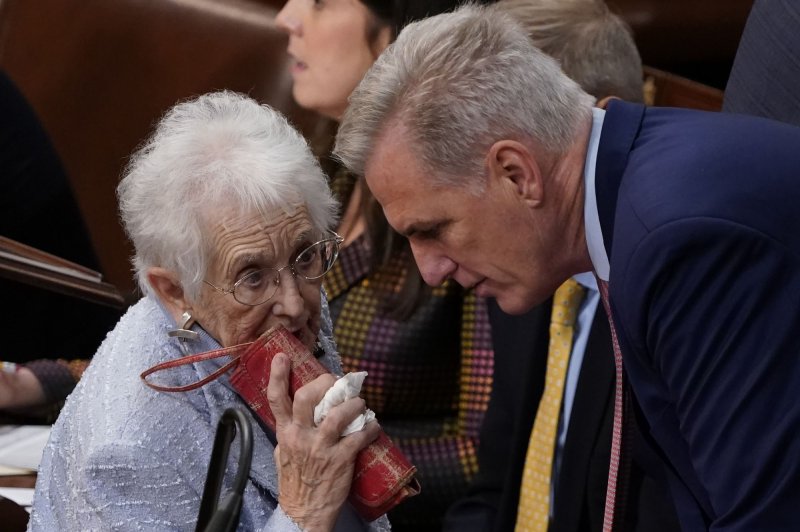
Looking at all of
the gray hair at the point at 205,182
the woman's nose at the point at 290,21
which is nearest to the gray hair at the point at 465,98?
the gray hair at the point at 205,182

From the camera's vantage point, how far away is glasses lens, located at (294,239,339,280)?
1.91 m

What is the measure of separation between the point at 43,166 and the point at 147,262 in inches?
58.0

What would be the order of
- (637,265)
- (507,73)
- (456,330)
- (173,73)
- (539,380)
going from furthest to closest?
(173,73) < (456,330) < (539,380) < (507,73) < (637,265)

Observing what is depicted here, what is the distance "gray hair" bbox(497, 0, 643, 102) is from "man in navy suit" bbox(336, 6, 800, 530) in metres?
0.70

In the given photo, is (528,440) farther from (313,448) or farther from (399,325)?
(313,448)

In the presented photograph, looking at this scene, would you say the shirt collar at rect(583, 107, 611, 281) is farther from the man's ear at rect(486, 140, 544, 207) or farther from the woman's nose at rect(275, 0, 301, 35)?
the woman's nose at rect(275, 0, 301, 35)

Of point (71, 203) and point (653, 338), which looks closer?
point (653, 338)

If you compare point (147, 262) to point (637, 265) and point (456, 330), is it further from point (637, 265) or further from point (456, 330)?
point (456, 330)

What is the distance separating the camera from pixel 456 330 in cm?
278

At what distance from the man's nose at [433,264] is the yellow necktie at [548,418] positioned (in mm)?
597

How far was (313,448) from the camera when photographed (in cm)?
173

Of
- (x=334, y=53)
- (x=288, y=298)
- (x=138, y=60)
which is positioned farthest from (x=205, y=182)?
(x=138, y=60)

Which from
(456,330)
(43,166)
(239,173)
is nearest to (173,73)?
(43,166)

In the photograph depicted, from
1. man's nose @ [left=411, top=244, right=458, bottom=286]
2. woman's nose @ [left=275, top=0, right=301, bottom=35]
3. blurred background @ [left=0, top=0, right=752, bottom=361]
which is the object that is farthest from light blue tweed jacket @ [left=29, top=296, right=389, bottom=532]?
blurred background @ [left=0, top=0, right=752, bottom=361]
